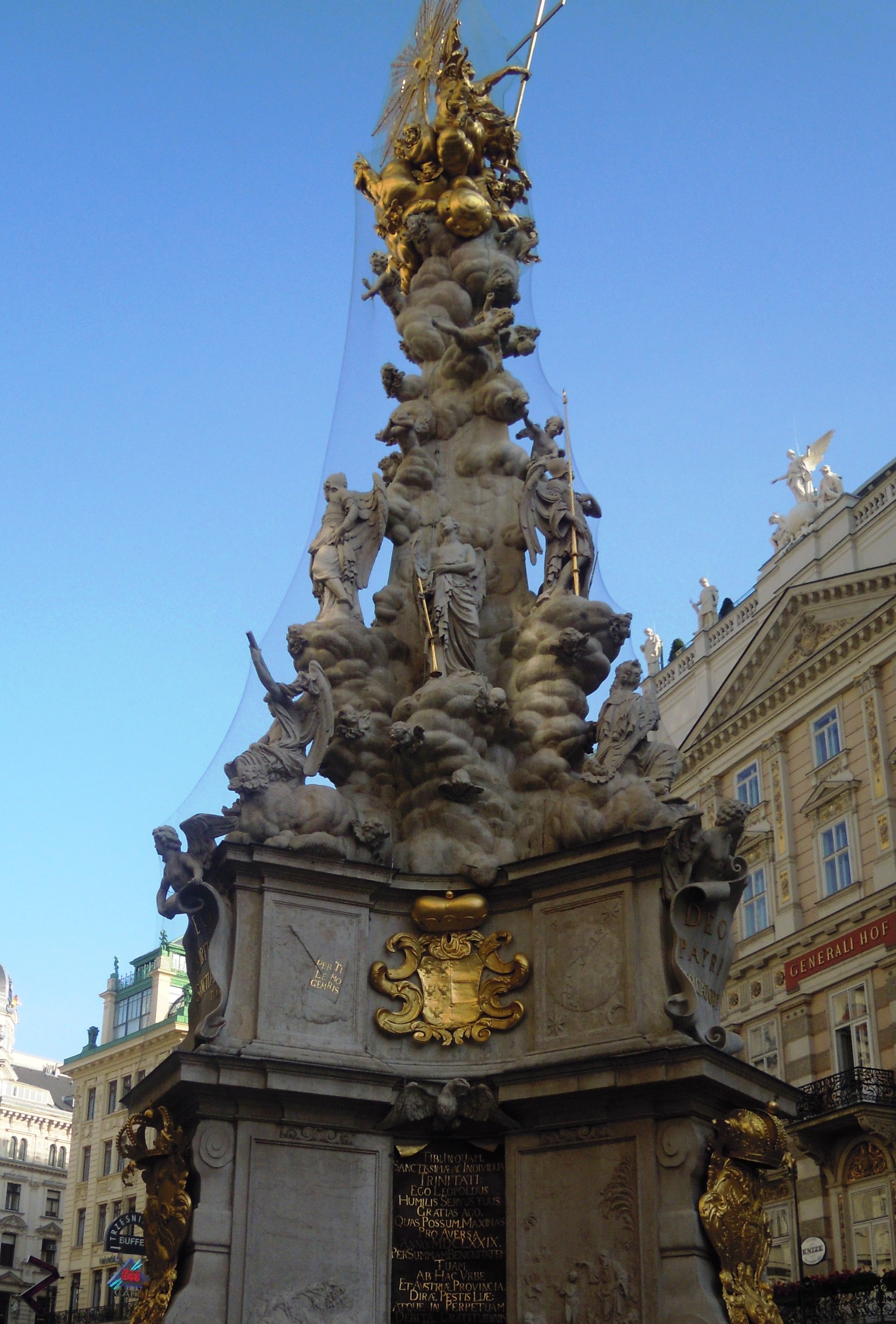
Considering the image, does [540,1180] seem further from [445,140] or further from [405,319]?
[445,140]

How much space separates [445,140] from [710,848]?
8.15 metres

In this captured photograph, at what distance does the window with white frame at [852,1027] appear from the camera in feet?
91.7

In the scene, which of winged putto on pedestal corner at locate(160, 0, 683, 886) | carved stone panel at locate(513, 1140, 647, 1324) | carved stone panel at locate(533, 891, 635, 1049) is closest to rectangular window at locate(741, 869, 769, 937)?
winged putto on pedestal corner at locate(160, 0, 683, 886)

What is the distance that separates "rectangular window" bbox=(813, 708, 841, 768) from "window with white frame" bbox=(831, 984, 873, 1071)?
16.4 feet

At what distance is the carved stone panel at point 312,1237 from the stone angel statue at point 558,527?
16.1ft

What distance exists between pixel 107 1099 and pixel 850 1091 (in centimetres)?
3239

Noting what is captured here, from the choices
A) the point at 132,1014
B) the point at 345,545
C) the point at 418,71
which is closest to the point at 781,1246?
the point at 345,545

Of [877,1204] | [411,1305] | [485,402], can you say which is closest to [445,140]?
[485,402]

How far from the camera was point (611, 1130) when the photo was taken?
412 inches

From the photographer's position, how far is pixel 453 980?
454 inches

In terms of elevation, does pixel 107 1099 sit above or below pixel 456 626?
above

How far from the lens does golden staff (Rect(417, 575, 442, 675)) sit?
12.5 metres

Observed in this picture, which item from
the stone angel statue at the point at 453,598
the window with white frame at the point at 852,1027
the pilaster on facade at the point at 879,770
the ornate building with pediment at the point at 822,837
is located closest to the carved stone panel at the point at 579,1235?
the stone angel statue at the point at 453,598

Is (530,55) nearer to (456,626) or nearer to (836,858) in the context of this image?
(456,626)
